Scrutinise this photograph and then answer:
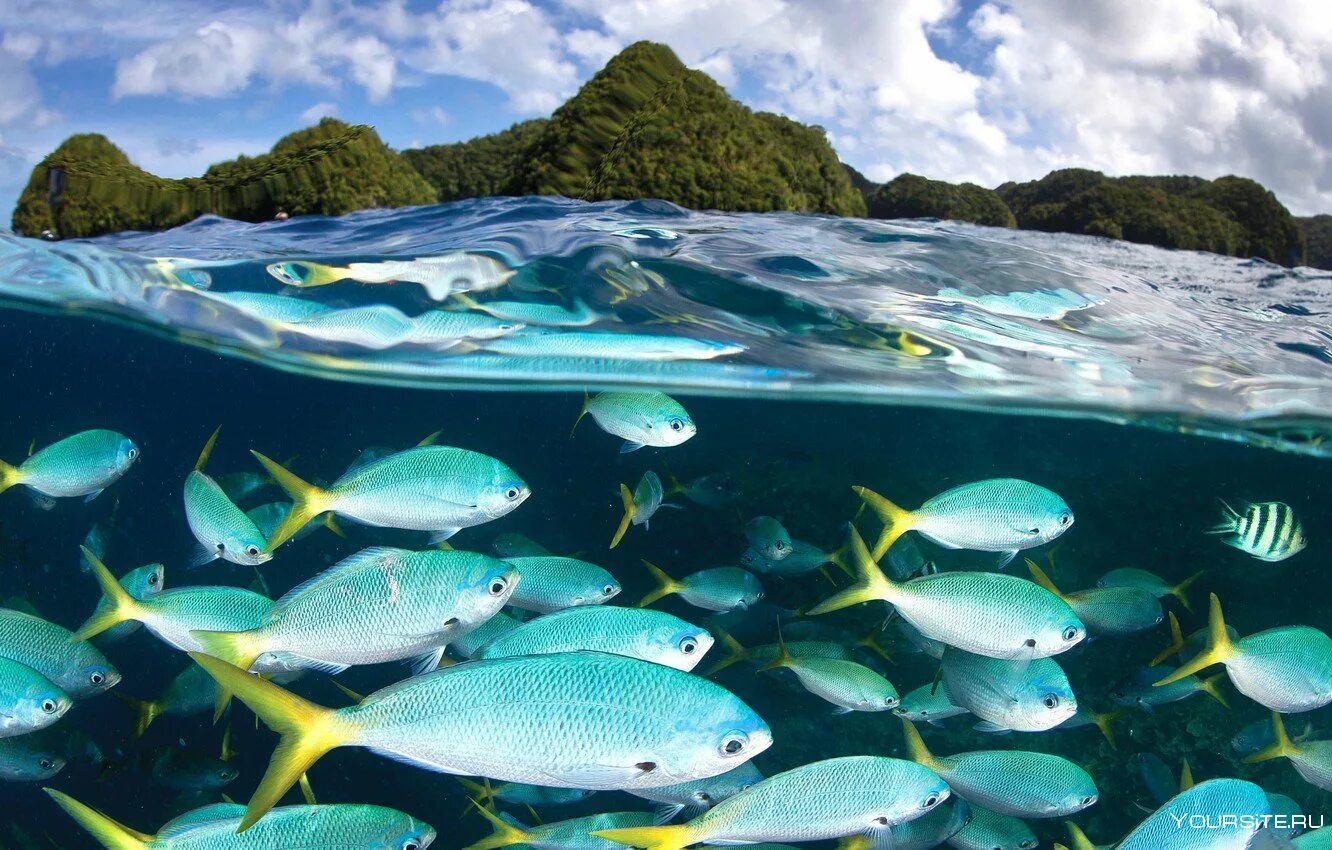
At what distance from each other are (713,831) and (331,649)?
1.64 m

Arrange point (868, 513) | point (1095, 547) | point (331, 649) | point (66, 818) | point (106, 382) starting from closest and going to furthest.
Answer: point (331, 649), point (66, 818), point (868, 513), point (1095, 547), point (106, 382)

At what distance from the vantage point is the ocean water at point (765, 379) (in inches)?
295

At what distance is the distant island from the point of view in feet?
31.2

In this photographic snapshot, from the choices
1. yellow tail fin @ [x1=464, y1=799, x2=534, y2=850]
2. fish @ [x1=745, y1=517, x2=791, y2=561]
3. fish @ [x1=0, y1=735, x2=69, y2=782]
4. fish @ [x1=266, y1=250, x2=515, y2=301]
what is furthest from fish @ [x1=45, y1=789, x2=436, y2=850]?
fish @ [x1=266, y1=250, x2=515, y2=301]

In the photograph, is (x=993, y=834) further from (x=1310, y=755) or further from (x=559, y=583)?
(x=559, y=583)

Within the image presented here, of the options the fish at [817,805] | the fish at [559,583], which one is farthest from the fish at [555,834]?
the fish at [559,583]

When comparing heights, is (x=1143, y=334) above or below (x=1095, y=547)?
above

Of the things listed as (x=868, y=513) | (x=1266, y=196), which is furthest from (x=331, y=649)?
(x=1266, y=196)

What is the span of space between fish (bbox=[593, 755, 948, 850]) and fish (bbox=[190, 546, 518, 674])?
1006mm

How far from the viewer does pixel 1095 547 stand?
33.8ft

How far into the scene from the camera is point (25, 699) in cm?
396

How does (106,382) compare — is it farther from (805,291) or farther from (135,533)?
(805,291)

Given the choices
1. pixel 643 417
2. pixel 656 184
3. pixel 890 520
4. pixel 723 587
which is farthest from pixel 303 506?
pixel 656 184

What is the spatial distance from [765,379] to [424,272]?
397cm
